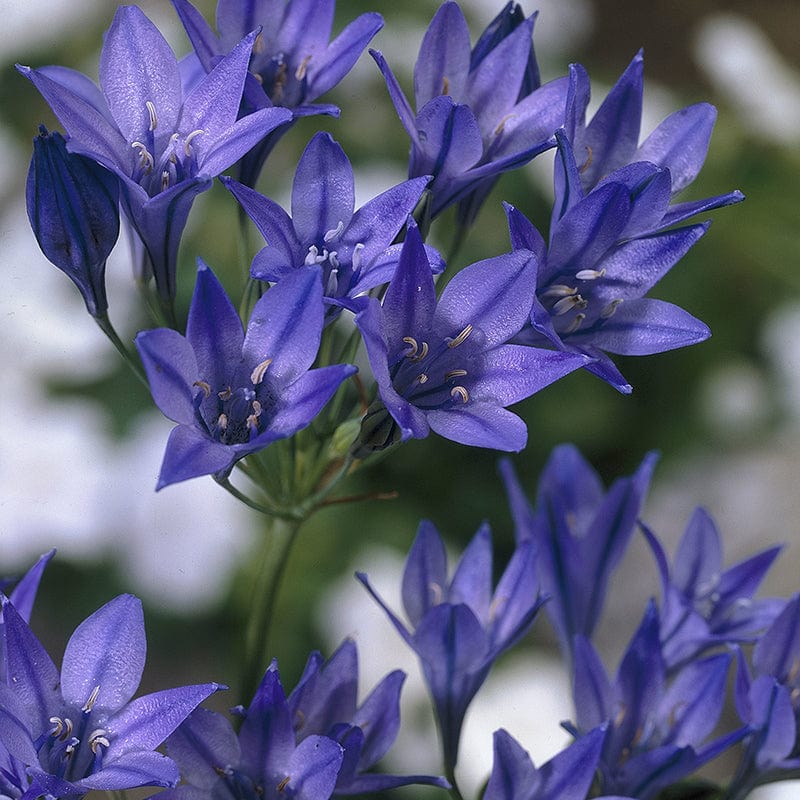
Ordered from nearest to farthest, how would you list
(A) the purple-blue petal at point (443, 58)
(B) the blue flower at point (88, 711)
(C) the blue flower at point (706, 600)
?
(B) the blue flower at point (88, 711)
(A) the purple-blue petal at point (443, 58)
(C) the blue flower at point (706, 600)

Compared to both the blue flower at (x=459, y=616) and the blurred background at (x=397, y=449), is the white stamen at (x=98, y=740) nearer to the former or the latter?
the blue flower at (x=459, y=616)

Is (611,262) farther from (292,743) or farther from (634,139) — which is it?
(292,743)

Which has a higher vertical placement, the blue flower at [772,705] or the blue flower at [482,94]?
the blue flower at [482,94]

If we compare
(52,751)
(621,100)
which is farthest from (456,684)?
(621,100)

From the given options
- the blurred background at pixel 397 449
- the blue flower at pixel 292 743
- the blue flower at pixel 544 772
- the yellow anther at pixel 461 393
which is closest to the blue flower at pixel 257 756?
the blue flower at pixel 292 743

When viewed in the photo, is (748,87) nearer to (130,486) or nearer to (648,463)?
(130,486)

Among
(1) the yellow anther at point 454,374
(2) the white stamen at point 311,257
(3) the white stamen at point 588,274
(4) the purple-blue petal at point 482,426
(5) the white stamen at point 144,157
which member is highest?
(5) the white stamen at point 144,157

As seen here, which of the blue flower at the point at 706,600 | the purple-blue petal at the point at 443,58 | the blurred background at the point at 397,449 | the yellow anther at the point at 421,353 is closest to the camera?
the yellow anther at the point at 421,353
